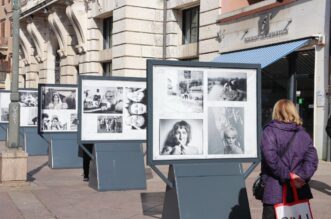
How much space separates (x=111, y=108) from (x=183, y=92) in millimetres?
4409

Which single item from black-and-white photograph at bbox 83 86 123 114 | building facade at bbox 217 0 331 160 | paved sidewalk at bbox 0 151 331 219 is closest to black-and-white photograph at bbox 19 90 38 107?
paved sidewalk at bbox 0 151 331 219

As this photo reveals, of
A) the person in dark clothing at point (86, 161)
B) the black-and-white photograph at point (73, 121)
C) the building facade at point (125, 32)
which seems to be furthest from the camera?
the building facade at point (125, 32)

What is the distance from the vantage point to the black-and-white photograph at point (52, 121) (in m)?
14.8

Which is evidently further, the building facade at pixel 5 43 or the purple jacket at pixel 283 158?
the building facade at pixel 5 43

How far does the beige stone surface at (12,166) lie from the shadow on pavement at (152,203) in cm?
249

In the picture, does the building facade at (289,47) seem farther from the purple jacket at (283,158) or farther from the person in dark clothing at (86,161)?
the purple jacket at (283,158)

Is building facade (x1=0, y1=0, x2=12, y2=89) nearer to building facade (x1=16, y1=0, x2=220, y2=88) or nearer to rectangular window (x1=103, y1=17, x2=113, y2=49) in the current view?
building facade (x1=16, y1=0, x2=220, y2=88)

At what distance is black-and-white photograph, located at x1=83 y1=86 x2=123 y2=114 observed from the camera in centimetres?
1065

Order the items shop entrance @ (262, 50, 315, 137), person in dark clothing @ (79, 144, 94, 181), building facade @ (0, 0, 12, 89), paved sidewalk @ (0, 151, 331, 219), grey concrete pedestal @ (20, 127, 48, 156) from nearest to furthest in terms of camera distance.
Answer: paved sidewalk @ (0, 151, 331, 219) < person in dark clothing @ (79, 144, 94, 181) < shop entrance @ (262, 50, 315, 137) < grey concrete pedestal @ (20, 127, 48, 156) < building facade @ (0, 0, 12, 89)

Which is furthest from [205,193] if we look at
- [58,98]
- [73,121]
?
[58,98]

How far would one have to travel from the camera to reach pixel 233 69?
21.9 ft

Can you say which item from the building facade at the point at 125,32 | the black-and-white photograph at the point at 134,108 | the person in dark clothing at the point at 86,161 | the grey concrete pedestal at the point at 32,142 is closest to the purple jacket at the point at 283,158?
the black-and-white photograph at the point at 134,108

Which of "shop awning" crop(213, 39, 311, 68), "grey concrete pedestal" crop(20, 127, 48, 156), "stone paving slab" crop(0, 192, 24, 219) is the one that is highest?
"shop awning" crop(213, 39, 311, 68)

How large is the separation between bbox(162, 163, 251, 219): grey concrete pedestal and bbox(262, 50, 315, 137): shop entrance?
9.63 meters
